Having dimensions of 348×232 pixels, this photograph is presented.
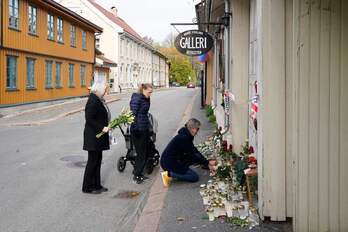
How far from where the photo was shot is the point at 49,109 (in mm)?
25641

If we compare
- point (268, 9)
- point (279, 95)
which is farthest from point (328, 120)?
point (268, 9)

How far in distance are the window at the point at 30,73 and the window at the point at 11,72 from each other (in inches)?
68.5

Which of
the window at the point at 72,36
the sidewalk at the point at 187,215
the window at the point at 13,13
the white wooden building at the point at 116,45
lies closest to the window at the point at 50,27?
the window at the point at 72,36

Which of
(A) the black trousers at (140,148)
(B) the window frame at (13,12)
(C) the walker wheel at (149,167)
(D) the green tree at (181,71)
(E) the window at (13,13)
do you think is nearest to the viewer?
(A) the black trousers at (140,148)

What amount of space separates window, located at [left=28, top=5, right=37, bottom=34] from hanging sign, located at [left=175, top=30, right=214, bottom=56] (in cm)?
1648

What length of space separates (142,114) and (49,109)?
18.4 metres

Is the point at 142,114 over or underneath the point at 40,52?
underneath

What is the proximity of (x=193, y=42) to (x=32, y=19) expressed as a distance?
17.1m

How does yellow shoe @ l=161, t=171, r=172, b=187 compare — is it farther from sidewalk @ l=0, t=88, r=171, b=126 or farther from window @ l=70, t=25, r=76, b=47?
window @ l=70, t=25, r=76, b=47

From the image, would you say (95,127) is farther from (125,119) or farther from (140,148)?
(140,148)

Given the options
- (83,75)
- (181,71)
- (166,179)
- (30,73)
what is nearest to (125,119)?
(166,179)

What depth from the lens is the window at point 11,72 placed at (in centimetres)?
2339

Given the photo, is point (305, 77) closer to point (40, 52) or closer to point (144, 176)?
point (144, 176)

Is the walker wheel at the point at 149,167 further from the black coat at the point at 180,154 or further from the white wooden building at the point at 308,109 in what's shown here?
the white wooden building at the point at 308,109
